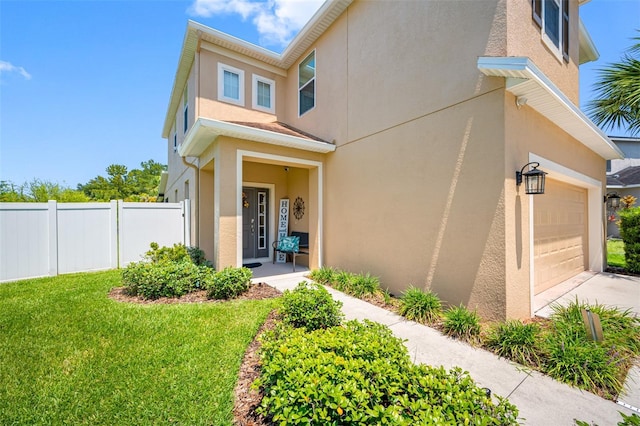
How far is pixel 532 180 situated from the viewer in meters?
4.18

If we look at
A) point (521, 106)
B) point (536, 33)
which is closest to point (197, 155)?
point (521, 106)

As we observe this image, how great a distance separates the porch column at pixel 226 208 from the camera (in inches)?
237

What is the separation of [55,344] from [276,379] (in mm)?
3280

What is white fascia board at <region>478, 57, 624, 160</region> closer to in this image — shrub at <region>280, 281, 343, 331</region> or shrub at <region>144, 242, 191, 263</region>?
shrub at <region>280, 281, 343, 331</region>

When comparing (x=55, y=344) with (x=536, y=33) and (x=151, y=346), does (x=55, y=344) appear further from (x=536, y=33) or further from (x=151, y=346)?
(x=536, y=33)

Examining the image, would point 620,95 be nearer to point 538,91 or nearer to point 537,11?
point 537,11

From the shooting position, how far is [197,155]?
8000 mm

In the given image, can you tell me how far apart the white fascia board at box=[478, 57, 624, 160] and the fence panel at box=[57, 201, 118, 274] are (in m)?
9.98

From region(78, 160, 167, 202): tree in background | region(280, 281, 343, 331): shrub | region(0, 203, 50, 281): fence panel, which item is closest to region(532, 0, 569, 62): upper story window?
region(280, 281, 343, 331): shrub

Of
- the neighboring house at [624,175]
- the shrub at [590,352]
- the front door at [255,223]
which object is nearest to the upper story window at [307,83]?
the front door at [255,223]

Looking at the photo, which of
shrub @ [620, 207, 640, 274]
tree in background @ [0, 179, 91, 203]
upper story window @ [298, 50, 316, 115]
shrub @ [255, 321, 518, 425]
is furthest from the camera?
tree in background @ [0, 179, 91, 203]

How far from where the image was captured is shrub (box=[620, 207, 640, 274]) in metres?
7.38

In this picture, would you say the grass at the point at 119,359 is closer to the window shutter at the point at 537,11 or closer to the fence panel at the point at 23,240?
the fence panel at the point at 23,240

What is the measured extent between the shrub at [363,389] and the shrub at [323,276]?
4.03m
